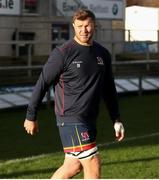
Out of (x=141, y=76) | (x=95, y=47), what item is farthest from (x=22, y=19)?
(x=95, y=47)

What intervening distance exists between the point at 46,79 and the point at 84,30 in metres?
0.51

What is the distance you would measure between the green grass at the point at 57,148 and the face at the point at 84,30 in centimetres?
261

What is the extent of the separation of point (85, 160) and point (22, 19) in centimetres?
2360

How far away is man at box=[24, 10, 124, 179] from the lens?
5207 millimetres

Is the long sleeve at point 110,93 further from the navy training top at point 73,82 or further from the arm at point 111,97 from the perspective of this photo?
the navy training top at point 73,82

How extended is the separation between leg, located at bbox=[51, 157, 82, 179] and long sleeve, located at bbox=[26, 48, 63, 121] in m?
0.48

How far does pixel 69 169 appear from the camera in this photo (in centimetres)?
528

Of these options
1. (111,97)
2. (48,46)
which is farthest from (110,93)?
(48,46)

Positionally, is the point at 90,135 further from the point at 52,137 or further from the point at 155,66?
the point at 155,66

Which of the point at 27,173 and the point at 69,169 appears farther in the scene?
the point at 27,173

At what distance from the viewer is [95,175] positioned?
17.1 feet

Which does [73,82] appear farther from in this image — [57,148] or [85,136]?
[57,148]

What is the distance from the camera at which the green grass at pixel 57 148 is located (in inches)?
308

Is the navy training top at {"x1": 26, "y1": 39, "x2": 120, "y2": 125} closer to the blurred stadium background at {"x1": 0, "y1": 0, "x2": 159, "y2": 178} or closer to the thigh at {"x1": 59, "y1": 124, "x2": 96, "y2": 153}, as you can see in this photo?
the thigh at {"x1": 59, "y1": 124, "x2": 96, "y2": 153}
